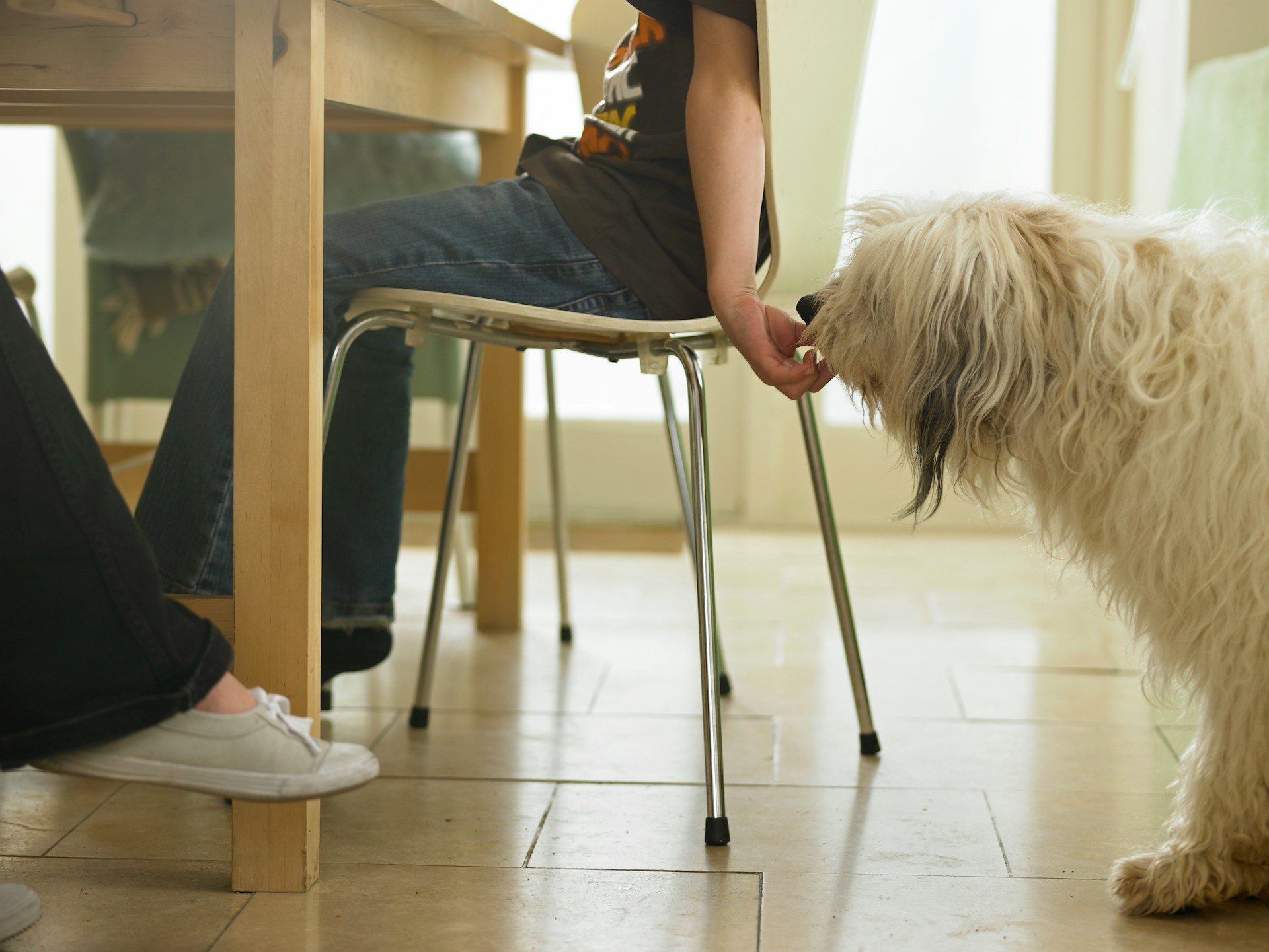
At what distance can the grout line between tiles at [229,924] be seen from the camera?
3.80 ft

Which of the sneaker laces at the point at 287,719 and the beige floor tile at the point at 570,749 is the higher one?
the sneaker laces at the point at 287,719

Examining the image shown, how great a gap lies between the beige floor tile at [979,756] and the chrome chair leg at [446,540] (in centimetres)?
49

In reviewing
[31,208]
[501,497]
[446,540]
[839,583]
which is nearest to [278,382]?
[446,540]

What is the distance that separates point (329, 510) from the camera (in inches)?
67.9

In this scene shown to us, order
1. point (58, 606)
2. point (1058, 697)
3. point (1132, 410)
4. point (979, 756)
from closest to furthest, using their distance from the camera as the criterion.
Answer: point (58, 606), point (1132, 410), point (979, 756), point (1058, 697)

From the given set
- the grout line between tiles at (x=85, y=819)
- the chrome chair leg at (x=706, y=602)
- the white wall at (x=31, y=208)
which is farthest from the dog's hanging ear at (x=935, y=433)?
the white wall at (x=31, y=208)

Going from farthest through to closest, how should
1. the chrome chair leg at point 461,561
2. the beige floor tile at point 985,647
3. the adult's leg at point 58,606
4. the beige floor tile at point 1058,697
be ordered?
1. the chrome chair leg at point 461,561
2. the beige floor tile at point 985,647
3. the beige floor tile at point 1058,697
4. the adult's leg at point 58,606

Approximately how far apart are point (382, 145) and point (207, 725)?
169cm

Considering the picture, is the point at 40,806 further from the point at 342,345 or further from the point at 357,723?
the point at 342,345

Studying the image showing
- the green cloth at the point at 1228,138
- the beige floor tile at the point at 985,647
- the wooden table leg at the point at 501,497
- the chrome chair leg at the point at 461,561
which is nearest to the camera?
the green cloth at the point at 1228,138

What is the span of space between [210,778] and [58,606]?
0.18m

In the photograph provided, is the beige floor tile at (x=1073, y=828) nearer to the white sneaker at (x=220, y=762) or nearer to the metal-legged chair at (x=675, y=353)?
the metal-legged chair at (x=675, y=353)

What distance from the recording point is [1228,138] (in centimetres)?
223

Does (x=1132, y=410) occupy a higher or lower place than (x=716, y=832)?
higher
